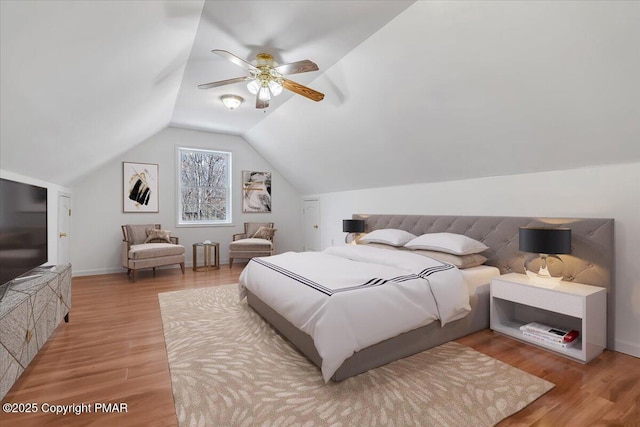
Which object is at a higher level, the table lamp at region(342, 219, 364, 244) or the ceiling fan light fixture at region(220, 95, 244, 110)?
the ceiling fan light fixture at region(220, 95, 244, 110)

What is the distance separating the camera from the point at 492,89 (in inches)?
105

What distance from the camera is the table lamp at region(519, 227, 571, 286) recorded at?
2.49 meters

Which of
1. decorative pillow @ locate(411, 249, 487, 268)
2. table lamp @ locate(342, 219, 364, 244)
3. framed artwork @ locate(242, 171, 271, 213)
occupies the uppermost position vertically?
framed artwork @ locate(242, 171, 271, 213)

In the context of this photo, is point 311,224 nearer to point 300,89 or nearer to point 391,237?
point 391,237

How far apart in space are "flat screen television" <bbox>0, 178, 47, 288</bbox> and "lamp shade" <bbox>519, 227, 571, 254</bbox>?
4.10m

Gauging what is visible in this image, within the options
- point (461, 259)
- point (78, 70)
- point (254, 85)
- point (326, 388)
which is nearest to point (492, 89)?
point (461, 259)

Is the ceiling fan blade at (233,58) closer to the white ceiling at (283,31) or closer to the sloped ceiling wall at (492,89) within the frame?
the white ceiling at (283,31)

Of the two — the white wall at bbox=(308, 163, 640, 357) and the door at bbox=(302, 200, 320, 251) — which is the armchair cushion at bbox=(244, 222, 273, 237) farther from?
the white wall at bbox=(308, 163, 640, 357)

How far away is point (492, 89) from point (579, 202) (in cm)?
135

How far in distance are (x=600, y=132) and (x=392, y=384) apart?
265 centimetres

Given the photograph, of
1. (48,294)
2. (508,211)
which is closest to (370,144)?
(508,211)

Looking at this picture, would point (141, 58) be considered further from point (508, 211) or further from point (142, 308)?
point (508, 211)

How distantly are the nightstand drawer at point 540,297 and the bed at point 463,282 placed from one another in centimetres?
20

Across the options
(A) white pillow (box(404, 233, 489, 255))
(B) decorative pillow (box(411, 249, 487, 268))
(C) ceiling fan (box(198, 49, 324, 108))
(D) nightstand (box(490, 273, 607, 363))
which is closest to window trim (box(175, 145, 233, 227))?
(C) ceiling fan (box(198, 49, 324, 108))
